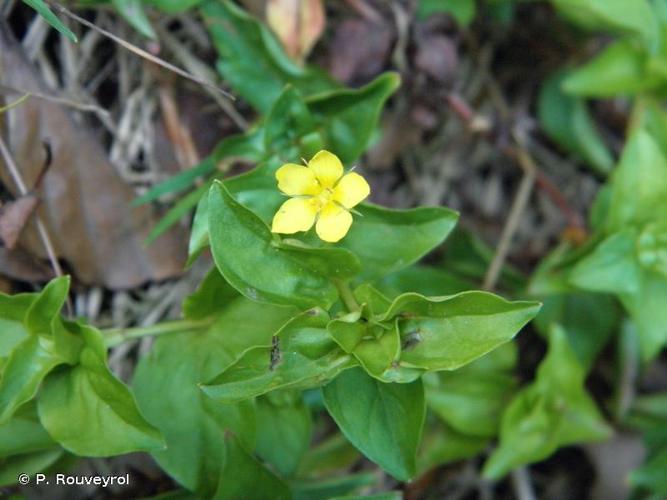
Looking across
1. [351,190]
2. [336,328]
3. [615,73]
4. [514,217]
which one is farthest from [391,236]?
[615,73]

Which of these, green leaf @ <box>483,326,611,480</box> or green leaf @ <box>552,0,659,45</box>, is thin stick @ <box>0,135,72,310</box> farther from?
green leaf @ <box>552,0,659,45</box>

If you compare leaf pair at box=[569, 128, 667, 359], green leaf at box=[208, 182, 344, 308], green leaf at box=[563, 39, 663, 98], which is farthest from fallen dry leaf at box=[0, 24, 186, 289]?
green leaf at box=[563, 39, 663, 98]

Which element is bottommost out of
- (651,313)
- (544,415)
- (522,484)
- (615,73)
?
(522,484)

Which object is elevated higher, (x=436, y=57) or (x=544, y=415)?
(x=436, y=57)

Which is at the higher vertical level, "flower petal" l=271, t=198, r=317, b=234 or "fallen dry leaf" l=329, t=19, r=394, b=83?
"fallen dry leaf" l=329, t=19, r=394, b=83

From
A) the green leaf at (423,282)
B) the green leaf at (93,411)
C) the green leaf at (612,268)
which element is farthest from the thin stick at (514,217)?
the green leaf at (93,411)

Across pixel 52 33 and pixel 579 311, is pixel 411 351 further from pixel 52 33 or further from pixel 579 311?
pixel 52 33

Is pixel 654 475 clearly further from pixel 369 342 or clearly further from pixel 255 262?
pixel 255 262
